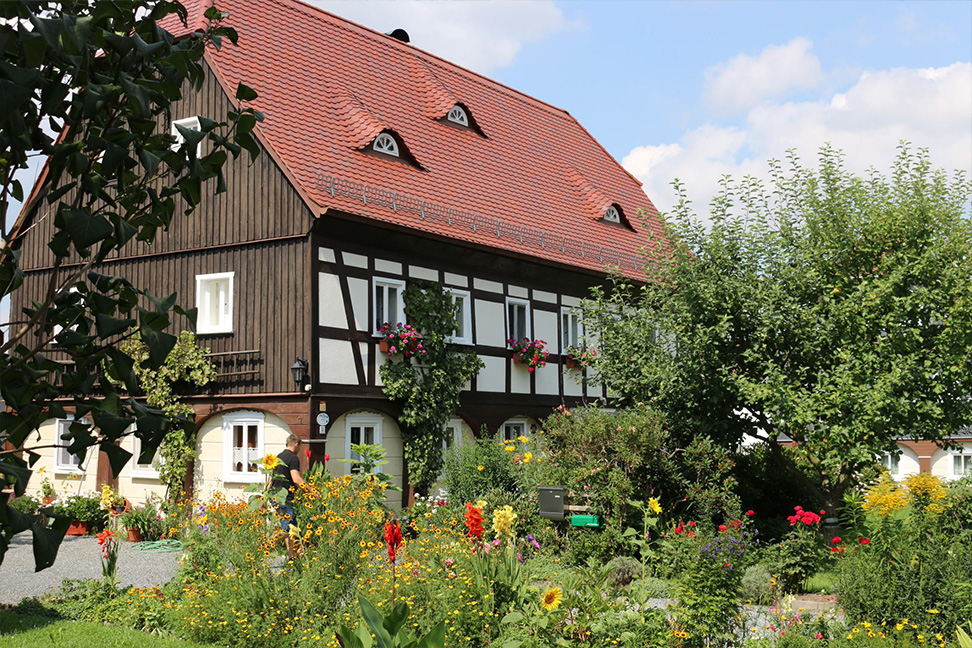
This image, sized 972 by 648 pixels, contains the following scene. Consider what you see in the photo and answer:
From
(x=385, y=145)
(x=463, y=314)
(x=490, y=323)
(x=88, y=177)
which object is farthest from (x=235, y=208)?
(x=88, y=177)

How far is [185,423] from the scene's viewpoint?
269 centimetres

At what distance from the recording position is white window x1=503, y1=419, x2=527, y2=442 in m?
20.0

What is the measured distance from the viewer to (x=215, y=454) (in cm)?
1667

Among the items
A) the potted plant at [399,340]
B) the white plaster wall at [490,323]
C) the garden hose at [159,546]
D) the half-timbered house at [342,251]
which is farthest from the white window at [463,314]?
the garden hose at [159,546]

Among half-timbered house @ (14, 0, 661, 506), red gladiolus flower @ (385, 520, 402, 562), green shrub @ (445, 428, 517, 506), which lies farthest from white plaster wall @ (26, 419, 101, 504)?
red gladiolus flower @ (385, 520, 402, 562)

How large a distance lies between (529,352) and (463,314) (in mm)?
1967

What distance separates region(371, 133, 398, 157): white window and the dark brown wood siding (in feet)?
8.34

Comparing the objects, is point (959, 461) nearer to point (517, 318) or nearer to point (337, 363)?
point (517, 318)

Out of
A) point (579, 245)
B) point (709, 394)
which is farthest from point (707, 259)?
point (579, 245)

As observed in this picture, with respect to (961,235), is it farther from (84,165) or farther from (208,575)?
(84,165)

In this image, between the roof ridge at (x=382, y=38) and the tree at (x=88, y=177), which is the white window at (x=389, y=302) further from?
the tree at (x=88, y=177)

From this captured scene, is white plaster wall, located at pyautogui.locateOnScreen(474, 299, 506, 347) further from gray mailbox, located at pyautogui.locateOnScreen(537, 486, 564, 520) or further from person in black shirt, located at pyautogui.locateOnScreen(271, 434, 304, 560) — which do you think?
gray mailbox, located at pyautogui.locateOnScreen(537, 486, 564, 520)

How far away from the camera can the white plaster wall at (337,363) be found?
1573cm

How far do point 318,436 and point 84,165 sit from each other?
1338cm
